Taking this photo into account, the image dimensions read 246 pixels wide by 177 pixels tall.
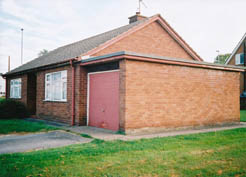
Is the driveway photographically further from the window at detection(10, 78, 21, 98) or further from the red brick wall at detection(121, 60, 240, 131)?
the window at detection(10, 78, 21, 98)

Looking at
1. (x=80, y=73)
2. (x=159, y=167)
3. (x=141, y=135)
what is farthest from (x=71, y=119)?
(x=159, y=167)

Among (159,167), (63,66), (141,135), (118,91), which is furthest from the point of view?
(63,66)

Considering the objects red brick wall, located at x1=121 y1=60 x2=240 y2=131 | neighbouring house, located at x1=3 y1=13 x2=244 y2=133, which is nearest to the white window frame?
neighbouring house, located at x1=3 y1=13 x2=244 y2=133

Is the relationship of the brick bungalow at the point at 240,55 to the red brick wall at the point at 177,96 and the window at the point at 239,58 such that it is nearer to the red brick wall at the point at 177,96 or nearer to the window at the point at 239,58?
the window at the point at 239,58

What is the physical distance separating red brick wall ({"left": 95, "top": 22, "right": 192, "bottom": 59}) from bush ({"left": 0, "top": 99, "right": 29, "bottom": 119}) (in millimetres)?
7568

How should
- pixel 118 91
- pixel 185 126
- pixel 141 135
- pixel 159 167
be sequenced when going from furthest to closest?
pixel 185 126
pixel 118 91
pixel 141 135
pixel 159 167

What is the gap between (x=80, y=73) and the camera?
39.7ft

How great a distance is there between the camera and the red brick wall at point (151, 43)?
14.1 m

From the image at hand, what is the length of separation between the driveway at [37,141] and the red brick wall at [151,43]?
508cm

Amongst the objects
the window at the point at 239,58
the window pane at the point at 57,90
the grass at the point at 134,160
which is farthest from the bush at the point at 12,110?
the window at the point at 239,58

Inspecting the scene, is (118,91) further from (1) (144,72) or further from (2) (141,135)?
(2) (141,135)

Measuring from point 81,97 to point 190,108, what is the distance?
5.10 m

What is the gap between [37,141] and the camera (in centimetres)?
863

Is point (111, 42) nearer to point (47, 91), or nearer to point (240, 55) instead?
point (47, 91)
